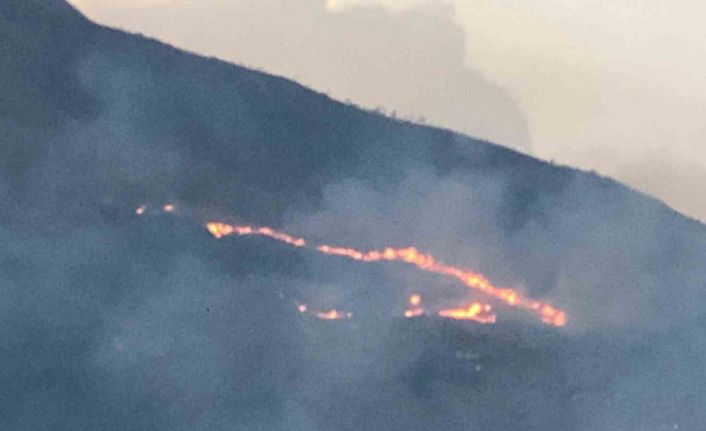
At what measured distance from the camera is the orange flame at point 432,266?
0.62 m

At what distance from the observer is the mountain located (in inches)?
22.1

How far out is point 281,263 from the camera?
62 cm

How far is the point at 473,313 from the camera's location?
625 millimetres

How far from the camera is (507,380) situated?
60 cm

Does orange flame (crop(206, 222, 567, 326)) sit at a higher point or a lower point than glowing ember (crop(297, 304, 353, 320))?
higher

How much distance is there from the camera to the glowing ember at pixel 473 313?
0.62 meters

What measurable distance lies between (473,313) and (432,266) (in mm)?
38

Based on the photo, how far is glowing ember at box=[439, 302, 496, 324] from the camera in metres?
0.62

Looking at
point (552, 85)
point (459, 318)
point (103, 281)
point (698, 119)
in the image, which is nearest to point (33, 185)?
point (103, 281)

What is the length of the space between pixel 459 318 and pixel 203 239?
0.52 feet

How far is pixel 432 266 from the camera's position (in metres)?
0.63

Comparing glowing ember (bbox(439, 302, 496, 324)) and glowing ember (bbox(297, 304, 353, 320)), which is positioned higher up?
glowing ember (bbox(439, 302, 496, 324))

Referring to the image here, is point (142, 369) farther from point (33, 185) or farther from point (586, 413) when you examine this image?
point (586, 413)

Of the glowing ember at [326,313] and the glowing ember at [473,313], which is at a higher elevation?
the glowing ember at [473,313]
